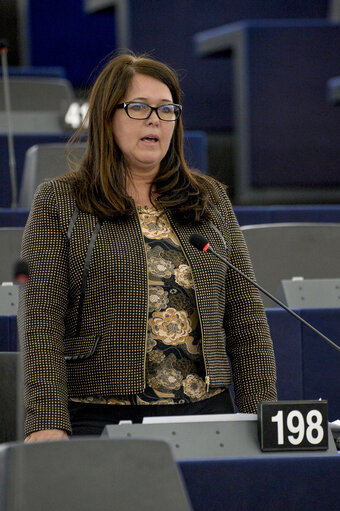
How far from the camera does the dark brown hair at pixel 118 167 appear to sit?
2127mm

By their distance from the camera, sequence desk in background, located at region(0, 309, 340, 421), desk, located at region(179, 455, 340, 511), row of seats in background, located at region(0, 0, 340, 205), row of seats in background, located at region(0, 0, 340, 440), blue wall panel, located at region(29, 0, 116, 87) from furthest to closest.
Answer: blue wall panel, located at region(29, 0, 116, 87) < row of seats in background, located at region(0, 0, 340, 205) < row of seats in background, located at region(0, 0, 340, 440) < desk in background, located at region(0, 309, 340, 421) < desk, located at region(179, 455, 340, 511)

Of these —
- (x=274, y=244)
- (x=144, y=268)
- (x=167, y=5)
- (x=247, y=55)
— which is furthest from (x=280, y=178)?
(x=144, y=268)

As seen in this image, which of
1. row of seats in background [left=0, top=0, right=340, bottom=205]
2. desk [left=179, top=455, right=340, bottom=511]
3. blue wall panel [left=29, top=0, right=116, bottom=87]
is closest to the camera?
desk [left=179, top=455, right=340, bottom=511]

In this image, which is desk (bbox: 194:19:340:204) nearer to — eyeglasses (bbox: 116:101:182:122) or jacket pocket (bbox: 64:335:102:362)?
eyeglasses (bbox: 116:101:182:122)

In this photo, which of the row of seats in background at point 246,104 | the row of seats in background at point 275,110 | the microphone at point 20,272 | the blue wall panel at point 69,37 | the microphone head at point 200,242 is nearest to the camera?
the microphone at point 20,272

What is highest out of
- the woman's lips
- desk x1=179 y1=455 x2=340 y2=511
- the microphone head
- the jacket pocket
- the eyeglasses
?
the eyeglasses

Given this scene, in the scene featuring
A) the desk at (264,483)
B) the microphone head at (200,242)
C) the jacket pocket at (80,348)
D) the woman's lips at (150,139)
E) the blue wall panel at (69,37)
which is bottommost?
the desk at (264,483)

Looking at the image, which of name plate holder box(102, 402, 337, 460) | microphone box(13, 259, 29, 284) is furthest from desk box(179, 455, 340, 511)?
microphone box(13, 259, 29, 284)

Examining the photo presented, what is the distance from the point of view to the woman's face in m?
2.15

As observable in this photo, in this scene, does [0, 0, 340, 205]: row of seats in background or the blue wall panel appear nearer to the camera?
[0, 0, 340, 205]: row of seats in background

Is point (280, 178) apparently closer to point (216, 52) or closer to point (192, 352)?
point (216, 52)

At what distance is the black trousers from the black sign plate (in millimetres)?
230

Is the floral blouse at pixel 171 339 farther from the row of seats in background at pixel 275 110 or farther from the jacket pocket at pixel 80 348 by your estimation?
the row of seats in background at pixel 275 110

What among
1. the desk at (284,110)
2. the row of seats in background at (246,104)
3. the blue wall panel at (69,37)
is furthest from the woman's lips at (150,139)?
the blue wall panel at (69,37)
